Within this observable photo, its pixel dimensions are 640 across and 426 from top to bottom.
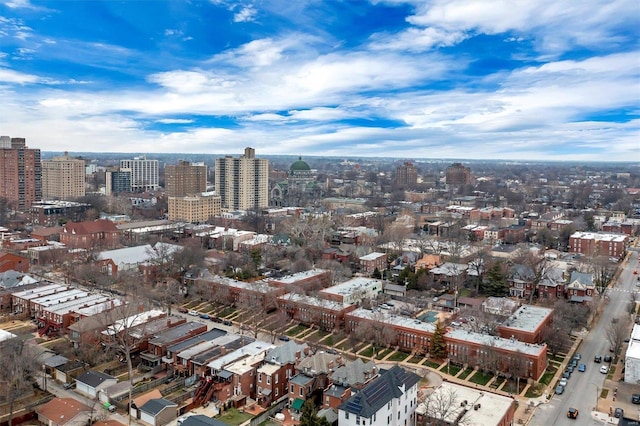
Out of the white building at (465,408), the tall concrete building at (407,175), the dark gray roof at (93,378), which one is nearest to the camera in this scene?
the white building at (465,408)

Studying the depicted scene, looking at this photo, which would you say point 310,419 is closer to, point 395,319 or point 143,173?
point 395,319

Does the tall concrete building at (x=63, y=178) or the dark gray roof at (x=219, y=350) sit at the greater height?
the tall concrete building at (x=63, y=178)

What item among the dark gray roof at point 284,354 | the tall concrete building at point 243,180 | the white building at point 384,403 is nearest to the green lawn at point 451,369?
the white building at point 384,403

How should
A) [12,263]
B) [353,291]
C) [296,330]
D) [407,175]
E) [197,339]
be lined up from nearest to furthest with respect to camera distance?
[197,339] → [296,330] → [353,291] → [12,263] → [407,175]

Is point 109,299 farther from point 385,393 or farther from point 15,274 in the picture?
point 385,393

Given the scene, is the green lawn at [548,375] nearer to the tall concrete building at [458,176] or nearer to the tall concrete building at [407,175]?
the tall concrete building at [407,175]

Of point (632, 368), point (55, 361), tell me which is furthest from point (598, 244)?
point (55, 361)

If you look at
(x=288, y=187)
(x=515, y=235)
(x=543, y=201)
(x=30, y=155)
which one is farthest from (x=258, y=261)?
(x=543, y=201)
